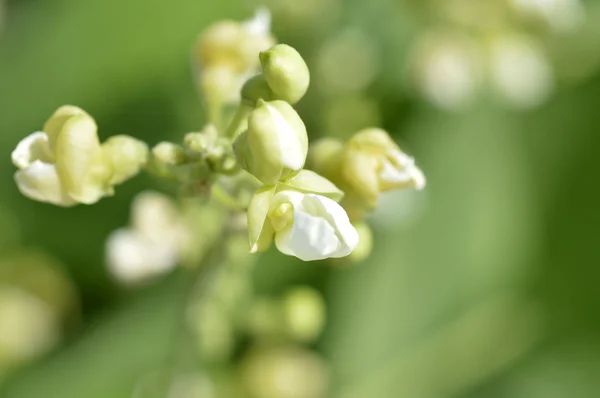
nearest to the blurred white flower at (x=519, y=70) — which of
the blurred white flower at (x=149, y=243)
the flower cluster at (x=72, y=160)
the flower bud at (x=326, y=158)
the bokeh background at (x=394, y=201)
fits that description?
the bokeh background at (x=394, y=201)

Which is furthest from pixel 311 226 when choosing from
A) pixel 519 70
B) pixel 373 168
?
pixel 519 70

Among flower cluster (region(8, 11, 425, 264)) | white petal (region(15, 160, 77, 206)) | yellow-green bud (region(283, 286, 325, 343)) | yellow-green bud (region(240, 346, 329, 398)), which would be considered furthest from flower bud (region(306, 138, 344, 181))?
yellow-green bud (region(240, 346, 329, 398))

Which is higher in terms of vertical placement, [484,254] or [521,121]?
[521,121]

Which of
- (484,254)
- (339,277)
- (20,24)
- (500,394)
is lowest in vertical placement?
(500,394)

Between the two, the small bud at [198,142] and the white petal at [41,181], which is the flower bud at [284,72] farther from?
the white petal at [41,181]

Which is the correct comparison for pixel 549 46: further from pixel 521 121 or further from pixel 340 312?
pixel 340 312

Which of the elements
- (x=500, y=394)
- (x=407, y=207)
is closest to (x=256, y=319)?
(x=407, y=207)
